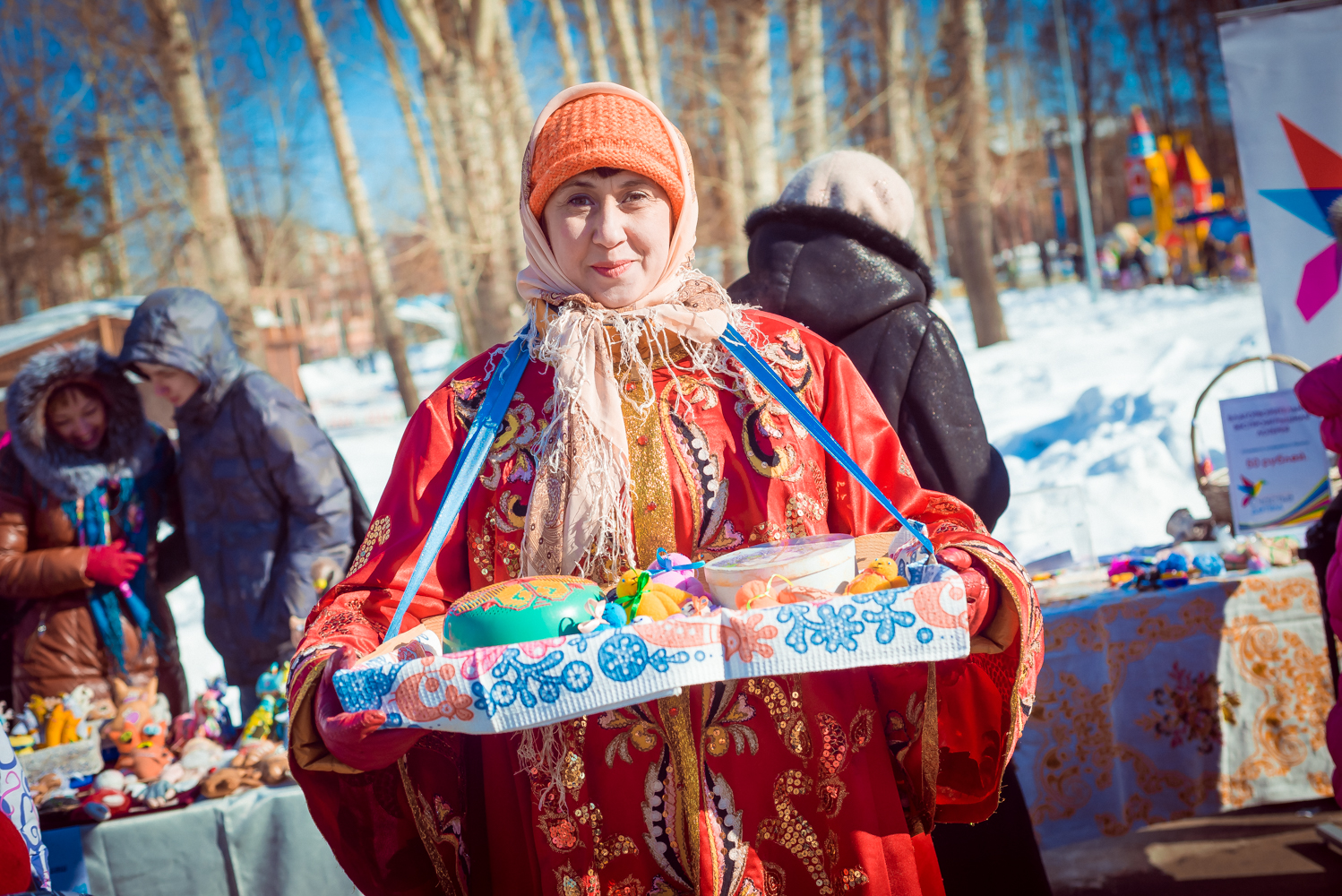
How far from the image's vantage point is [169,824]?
2.48m

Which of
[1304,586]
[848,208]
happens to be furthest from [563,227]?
[1304,586]

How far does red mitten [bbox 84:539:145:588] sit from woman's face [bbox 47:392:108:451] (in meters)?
0.38

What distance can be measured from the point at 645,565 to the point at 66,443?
2689 millimetres

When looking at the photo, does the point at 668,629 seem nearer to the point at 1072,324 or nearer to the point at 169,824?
the point at 169,824

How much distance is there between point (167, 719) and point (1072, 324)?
16133 millimetres

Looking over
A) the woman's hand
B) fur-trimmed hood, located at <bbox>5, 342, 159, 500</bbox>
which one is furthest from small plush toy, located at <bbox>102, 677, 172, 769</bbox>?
the woman's hand

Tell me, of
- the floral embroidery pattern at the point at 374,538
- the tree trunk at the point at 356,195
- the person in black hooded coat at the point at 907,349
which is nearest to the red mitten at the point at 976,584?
the floral embroidery pattern at the point at 374,538

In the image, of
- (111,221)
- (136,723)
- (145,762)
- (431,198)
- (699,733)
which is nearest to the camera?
(699,733)

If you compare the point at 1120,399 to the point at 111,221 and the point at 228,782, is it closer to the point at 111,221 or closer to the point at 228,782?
the point at 228,782

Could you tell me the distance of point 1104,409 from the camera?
7.65 m

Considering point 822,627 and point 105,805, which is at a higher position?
point 822,627

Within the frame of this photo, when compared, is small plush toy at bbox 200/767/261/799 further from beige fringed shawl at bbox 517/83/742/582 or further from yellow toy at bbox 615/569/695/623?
yellow toy at bbox 615/569/695/623

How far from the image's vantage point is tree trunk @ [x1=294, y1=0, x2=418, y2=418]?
10.6 metres

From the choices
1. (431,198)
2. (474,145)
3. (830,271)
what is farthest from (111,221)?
(830,271)
